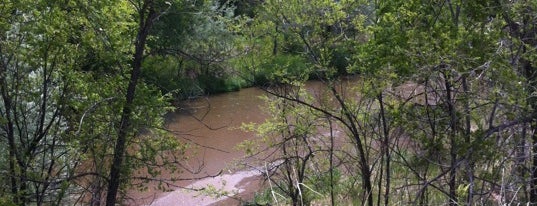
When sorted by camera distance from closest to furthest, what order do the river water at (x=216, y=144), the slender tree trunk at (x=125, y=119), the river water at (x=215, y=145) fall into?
the slender tree trunk at (x=125, y=119), the river water at (x=216, y=144), the river water at (x=215, y=145)

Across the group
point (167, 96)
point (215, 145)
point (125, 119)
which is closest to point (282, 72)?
point (167, 96)

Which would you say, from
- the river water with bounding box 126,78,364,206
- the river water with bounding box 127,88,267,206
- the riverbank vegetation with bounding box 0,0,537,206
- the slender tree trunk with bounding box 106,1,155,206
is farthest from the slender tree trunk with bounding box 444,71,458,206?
the slender tree trunk with bounding box 106,1,155,206

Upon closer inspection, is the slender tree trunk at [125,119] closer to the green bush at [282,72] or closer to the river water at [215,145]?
the river water at [215,145]

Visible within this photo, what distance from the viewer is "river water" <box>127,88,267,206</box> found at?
8587mm

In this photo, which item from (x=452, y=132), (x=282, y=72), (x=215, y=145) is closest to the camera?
(x=452, y=132)

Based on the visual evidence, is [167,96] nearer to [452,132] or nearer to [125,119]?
Answer: [125,119]

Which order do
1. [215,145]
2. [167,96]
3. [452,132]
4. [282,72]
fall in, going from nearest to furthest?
[452,132] < [167,96] < [282,72] < [215,145]

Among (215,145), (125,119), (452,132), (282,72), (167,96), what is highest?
(282,72)

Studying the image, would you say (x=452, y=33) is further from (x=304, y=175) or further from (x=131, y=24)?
(x=304, y=175)

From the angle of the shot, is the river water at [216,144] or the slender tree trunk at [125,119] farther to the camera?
the river water at [216,144]

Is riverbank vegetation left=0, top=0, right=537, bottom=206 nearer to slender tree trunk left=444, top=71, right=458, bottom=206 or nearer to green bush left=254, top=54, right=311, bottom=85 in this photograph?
slender tree trunk left=444, top=71, right=458, bottom=206

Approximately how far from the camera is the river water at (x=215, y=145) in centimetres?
859

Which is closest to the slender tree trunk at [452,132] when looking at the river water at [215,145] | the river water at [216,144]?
the river water at [216,144]

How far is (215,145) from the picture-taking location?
553 inches
